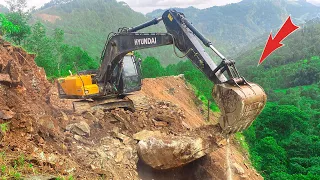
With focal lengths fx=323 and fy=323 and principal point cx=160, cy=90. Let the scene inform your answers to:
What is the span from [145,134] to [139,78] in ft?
7.34

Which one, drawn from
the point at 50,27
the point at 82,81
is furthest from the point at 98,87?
the point at 50,27

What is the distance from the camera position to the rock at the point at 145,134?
29.6ft

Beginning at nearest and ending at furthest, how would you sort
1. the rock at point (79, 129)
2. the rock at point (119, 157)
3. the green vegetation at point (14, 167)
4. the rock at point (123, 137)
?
the green vegetation at point (14, 167) → the rock at point (119, 157) → the rock at point (79, 129) → the rock at point (123, 137)

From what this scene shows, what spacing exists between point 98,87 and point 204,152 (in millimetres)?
3950

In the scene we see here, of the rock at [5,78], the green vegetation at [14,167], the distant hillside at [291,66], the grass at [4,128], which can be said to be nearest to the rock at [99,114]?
the rock at [5,78]

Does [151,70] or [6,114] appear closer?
[6,114]

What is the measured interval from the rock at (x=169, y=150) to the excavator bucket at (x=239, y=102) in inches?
81.7

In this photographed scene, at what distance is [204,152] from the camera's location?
8641 mm

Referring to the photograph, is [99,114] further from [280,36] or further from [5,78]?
[280,36]

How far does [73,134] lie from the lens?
819cm

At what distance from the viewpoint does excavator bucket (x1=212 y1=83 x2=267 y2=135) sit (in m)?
6.03

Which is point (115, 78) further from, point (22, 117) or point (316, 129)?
point (316, 129)

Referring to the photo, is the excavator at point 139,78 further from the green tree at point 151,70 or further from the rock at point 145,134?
the green tree at point 151,70

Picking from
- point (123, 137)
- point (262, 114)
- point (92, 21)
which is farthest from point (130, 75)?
point (92, 21)
